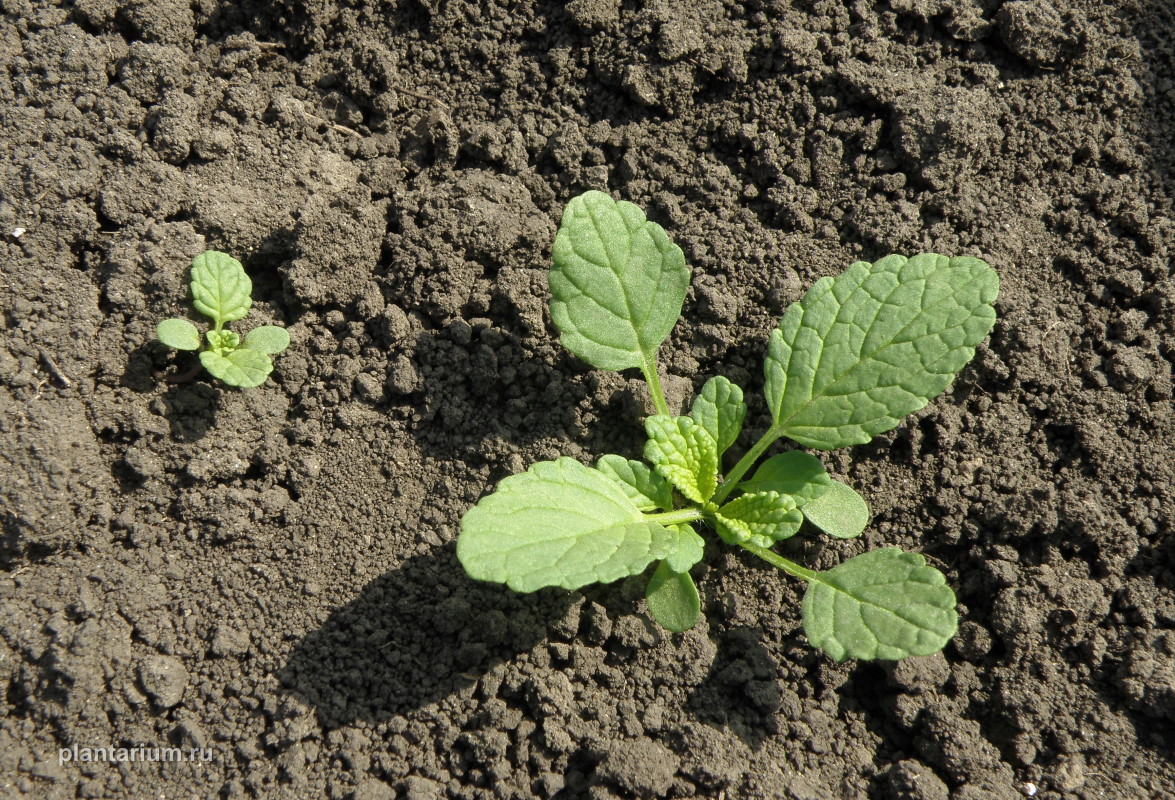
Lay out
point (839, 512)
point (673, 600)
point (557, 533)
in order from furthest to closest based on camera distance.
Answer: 1. point (839, 512)
2. point (673, 600)
3. point (557, 533)

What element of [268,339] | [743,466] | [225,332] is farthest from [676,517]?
[225,332]

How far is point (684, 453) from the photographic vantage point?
207cm

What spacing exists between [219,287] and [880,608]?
1.81m

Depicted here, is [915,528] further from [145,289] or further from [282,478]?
[145,289]

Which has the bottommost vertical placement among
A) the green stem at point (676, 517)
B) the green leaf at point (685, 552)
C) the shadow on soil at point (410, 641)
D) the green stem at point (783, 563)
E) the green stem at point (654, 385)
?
the shadow on soil at point (410, 641)

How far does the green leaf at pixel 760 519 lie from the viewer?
1.93 m

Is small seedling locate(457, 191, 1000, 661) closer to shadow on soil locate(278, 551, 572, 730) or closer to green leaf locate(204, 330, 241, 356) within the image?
shadow on soil locate(278, 551, 572, 730)

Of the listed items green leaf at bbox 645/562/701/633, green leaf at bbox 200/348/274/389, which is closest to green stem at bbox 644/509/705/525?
green leaf at bbox 645/562/701/633

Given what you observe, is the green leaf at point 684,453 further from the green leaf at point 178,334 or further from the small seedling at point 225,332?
the green leaf at point 178,334

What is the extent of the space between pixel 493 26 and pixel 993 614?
2.11 m

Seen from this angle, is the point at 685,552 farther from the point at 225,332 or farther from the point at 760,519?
the point at 225,332

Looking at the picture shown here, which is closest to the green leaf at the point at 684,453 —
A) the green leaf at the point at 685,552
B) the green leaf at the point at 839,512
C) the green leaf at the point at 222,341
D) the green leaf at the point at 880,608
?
the green leaf at the point at 685,552

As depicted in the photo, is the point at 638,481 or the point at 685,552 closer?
the point at 685,552

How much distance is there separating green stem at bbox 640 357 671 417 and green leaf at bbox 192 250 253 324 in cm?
107
